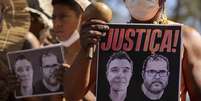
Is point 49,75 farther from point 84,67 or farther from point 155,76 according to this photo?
point 155,76

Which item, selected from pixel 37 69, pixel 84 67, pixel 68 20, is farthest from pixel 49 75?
pixel 84 67

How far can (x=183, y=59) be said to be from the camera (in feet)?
12.5

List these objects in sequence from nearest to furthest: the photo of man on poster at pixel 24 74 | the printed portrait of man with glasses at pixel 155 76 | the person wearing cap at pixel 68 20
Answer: the printed portrait of man with glasses at pixel 155 76
the photo of man on poster at pixel 24 74
the person wearing cap at pixel 68 20

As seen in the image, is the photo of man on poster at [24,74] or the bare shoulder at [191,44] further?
the photo of man on poster at [24,74]

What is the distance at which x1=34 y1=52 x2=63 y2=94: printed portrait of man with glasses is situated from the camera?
4.38 metres

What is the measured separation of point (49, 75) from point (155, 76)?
0.90 m

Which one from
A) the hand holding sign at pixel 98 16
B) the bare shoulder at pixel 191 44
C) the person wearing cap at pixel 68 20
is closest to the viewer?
the hand holding sign at pixel 98 16

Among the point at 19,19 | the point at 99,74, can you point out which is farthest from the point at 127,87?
the point at 19,19

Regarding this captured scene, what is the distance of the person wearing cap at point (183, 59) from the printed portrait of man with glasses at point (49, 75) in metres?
0.60

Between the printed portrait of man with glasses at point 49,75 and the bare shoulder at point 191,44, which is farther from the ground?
the bare shoulder at point 191,44

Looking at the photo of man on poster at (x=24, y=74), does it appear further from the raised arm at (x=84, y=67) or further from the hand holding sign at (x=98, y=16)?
the hand holding sign at (x=98, y=16)

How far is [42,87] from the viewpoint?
14.6ft

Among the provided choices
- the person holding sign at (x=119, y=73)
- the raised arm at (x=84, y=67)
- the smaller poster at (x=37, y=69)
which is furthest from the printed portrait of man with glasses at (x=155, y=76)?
the smaller poster at (x=37, y=69)

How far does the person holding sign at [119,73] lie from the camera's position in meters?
3.72
